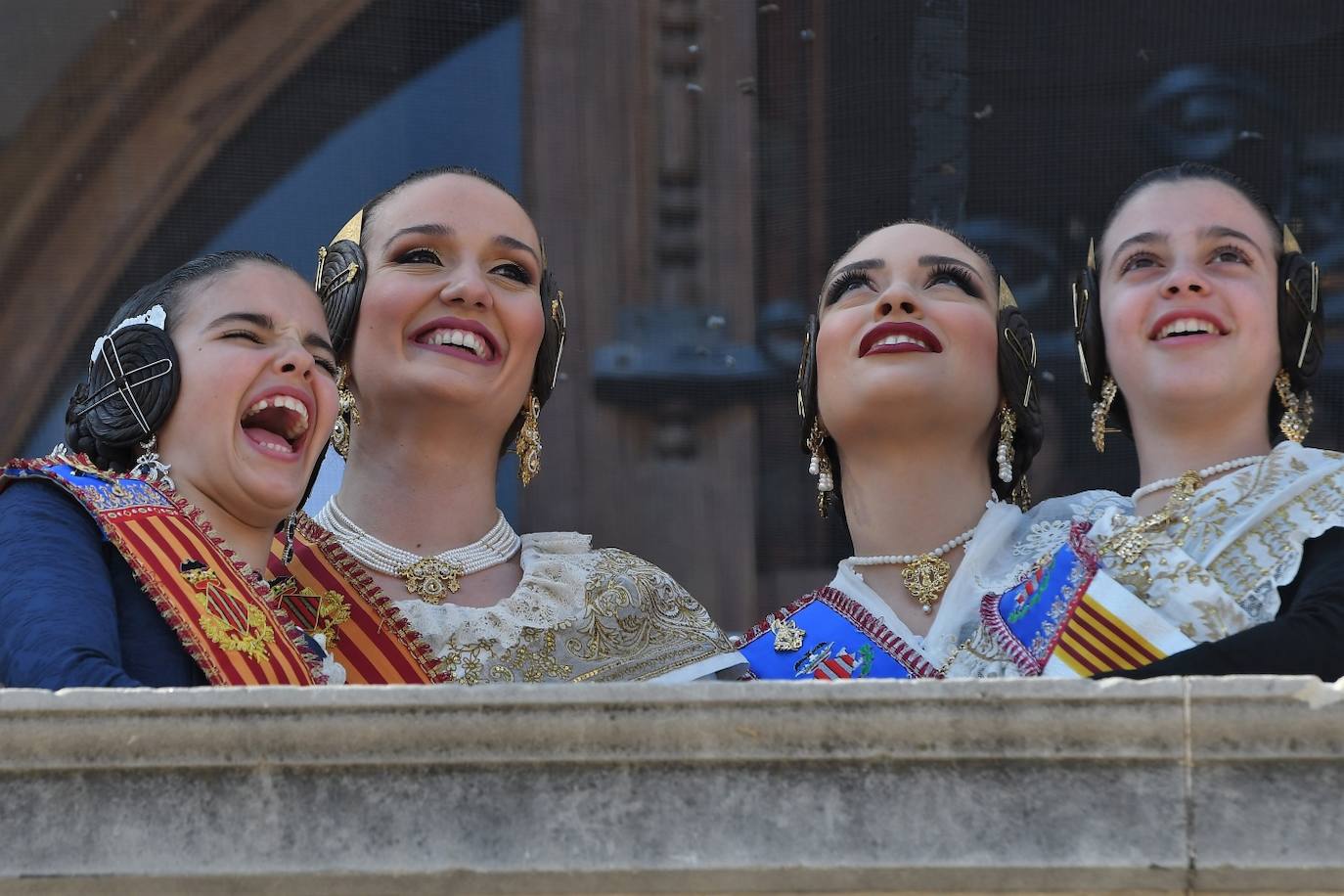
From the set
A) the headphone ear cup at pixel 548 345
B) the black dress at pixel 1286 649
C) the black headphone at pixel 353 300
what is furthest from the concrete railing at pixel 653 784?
the headphone ear cup at pixel 548 345

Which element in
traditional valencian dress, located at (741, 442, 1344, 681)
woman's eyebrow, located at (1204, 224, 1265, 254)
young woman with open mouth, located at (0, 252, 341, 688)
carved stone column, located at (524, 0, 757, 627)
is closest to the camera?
young woman with open mouth, located at (0, 252, 341, 688)

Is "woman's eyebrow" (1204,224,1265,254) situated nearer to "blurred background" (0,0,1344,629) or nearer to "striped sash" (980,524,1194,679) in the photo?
"striped sash" (980,524,1194,679)

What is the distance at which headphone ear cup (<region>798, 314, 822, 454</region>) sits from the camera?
177 inches

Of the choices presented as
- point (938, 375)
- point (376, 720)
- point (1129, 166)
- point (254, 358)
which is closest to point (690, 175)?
point (1129, 166)

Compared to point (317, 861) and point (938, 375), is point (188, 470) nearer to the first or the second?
point (317, 861)

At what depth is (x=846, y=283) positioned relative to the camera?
4.44 metres

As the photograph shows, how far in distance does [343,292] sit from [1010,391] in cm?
121

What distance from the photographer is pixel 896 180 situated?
246 inches

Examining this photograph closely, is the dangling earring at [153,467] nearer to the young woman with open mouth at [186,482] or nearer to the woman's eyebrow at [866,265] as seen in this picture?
the young woman with open mouth at [186,482]

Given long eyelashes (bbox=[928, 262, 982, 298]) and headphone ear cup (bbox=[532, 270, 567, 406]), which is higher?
long eyelashes (bbox=[928, 262, 982, 298])

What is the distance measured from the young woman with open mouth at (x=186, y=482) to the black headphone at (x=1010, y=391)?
1018 mm

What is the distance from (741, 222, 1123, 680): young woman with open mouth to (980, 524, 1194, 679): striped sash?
0.48ft

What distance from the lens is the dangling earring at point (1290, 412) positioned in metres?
4.06

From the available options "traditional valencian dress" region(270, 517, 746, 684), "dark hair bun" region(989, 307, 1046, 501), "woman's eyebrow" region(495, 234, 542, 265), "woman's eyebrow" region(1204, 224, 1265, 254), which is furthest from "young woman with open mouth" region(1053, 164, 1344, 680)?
"woman's eyebrow" region(495, 234, 542, 265)
